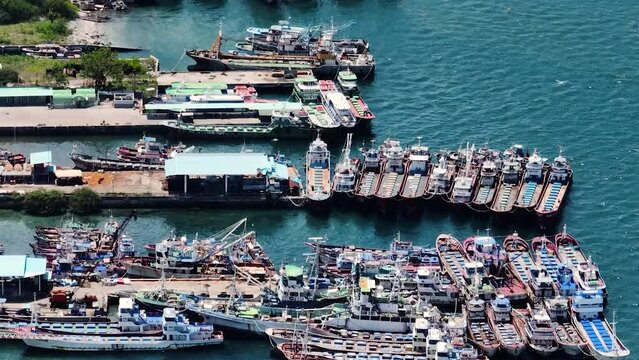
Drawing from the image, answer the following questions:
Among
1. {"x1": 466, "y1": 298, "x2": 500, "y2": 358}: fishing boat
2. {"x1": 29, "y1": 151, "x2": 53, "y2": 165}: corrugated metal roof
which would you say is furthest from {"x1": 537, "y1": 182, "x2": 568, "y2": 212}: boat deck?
{"x1": 29, "y1": 151, "x2": 53, "y2": 165}: corrugated metal roof

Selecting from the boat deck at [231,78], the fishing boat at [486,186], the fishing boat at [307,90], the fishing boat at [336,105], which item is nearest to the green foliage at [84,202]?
the fishing boat at [336,105]

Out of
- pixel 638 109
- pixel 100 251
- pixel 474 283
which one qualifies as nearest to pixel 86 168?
pixel 100 251

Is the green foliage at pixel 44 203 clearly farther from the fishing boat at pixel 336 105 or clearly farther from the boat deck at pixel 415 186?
the fishing boat at pixel 336 105

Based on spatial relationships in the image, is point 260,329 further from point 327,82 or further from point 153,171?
point 327,82

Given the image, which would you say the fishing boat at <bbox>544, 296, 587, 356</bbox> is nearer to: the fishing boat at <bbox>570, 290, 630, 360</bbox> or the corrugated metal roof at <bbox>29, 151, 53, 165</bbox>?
the fishing boat at <bbox>570, 290, 630, 360</bbox>

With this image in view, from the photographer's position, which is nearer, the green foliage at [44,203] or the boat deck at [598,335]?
the boat deck at [598,335]

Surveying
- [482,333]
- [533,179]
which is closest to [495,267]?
[482,333]
